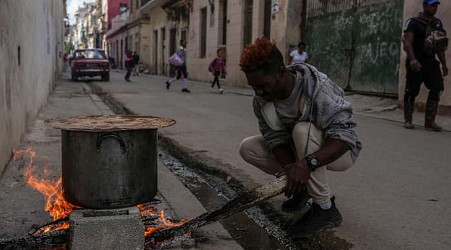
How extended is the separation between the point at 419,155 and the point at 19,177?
3.99 metres

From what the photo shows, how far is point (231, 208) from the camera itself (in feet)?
8.60

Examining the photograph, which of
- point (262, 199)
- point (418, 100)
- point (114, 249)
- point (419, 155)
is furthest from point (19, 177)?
point (418, 100)

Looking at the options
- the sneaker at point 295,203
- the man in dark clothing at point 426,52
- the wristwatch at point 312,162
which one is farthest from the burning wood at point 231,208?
the man in dark clothing at point 426,52

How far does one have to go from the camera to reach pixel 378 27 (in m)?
11.3

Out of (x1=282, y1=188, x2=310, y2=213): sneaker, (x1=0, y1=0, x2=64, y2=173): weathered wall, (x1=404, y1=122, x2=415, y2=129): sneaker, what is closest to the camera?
(x1=282, y1=188, x2=310, y2=213): sneaker

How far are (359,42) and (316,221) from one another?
993 cm

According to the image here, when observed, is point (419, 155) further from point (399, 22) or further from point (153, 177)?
point (399, 22)

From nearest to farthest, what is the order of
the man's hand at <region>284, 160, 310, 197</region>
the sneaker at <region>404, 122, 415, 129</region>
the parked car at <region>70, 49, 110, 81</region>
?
the man's hand at <region>284, 160, 310, 197</region> → the sneaker at <region>404, 122, 415, 129</region> → the parked car at <region>70, 49, 110, 81</region>

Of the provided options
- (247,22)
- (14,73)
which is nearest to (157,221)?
(14,73)

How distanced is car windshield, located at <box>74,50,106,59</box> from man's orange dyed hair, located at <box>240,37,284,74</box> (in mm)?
20472

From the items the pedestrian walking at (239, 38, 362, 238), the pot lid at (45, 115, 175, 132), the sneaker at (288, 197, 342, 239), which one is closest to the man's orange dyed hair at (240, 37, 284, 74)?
the pedestrian walking at (239, 38, 362, 238)

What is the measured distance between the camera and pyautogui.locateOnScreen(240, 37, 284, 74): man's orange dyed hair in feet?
8.18

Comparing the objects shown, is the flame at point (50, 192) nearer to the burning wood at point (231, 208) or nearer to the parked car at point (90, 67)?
the burning wood at point (231, 208)

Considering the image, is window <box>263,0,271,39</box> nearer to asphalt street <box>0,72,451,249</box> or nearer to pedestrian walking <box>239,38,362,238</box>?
asphalt street <box>0,72,451,249</box>
